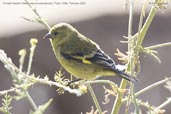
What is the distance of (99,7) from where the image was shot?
368 inches

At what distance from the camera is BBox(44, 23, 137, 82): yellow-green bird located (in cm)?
412

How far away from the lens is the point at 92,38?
8.61 meters

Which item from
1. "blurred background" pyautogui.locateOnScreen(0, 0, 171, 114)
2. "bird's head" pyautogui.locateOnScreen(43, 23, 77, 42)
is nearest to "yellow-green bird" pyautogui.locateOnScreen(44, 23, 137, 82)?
"bird's head" pyautogui.locateOnScreen(43, 23, 77, 42)

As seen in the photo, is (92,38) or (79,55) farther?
(92,38)

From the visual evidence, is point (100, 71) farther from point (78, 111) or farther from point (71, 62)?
point (78, 111)

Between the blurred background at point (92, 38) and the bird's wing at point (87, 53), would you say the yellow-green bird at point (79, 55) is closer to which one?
the bird's wing at point (87, 53)

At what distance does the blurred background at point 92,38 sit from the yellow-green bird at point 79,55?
3.45m

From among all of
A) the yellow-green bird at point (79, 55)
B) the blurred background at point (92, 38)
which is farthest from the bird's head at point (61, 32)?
the blurred background at point (92, 38)

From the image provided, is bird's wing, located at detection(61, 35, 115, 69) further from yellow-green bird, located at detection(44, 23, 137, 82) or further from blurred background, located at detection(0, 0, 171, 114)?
blurred background, located at detection(0, 0, 171, 114)

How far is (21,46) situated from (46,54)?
413 millimetres

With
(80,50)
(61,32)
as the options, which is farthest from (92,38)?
(80,50)

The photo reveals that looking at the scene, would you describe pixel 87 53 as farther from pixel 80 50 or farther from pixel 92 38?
pixel 92 38

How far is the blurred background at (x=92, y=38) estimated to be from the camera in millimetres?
8250

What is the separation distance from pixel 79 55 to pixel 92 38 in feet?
14.0
